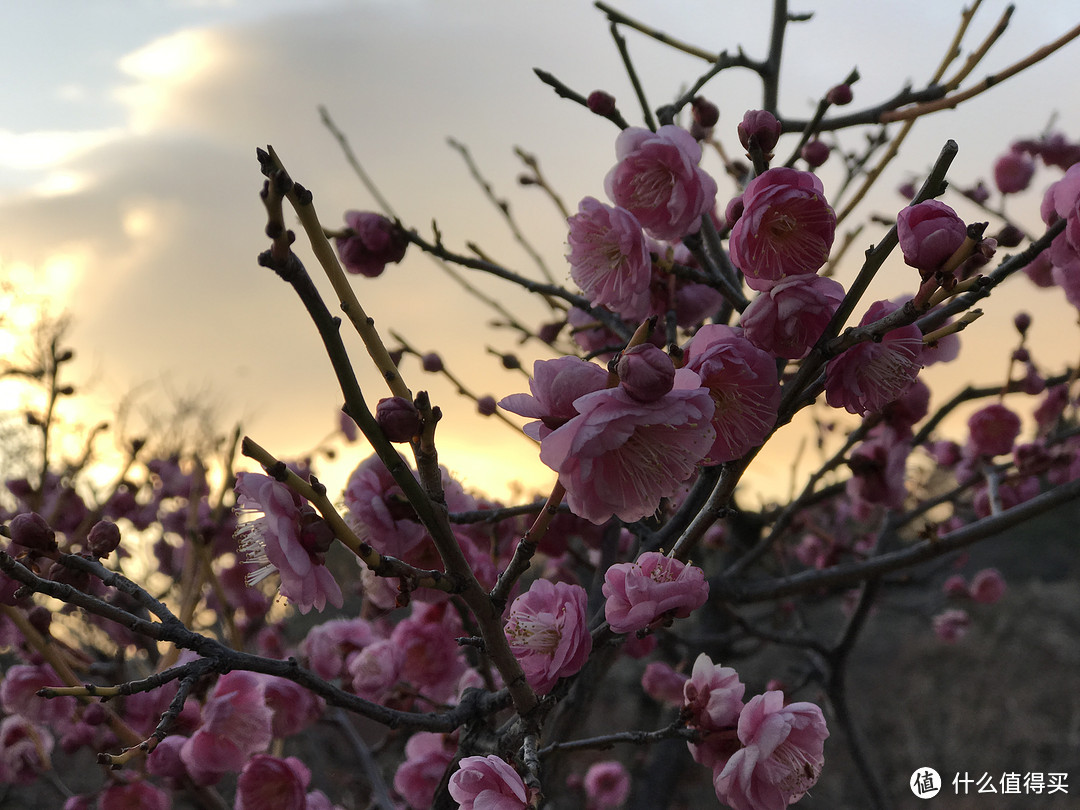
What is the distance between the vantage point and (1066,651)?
303 inches

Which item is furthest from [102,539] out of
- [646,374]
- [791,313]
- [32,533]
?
[791,313]

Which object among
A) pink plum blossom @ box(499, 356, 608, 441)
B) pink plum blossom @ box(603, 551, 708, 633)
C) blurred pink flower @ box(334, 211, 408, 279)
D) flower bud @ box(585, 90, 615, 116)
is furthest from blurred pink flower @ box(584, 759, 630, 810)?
pink plum blossom @ box(499, 356, 608, 441)

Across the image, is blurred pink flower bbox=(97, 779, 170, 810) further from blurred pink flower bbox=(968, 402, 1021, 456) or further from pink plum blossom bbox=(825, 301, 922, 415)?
blurred pink flower bbox=(968, 402, 1021, 456)

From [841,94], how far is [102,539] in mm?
1509

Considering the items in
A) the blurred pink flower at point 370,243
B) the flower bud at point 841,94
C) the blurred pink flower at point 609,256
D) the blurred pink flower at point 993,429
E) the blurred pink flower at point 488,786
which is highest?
the flower bud at point 841,94

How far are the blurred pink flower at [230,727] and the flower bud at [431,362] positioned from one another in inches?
31.9

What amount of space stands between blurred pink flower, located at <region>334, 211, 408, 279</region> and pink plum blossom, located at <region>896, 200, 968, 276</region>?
944 millimetres

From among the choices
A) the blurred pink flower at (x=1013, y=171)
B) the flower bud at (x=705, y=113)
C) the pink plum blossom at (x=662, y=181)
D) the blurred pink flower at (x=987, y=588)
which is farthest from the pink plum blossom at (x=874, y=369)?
the blurred pink flower at (x=987, y=588)

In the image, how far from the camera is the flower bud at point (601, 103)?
1.30 meters

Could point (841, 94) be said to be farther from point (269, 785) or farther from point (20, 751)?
point (20, 751)

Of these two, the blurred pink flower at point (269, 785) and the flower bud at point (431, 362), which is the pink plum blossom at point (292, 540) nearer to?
the blurred pink flower at point (269, 785)

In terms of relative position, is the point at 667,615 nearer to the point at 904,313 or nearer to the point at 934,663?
the point at 904,313

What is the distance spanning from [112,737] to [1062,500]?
6.88 ft

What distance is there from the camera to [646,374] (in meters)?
0.65
